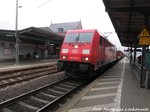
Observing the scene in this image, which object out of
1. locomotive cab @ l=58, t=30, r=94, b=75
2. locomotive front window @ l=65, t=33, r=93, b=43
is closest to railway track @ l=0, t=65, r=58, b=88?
locomotive cab @ l=58, t=30, r=94, b=75

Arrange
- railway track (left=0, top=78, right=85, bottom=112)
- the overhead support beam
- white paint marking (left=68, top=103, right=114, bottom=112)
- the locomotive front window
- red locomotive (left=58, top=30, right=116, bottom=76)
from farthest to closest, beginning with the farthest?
the locomotive front window < red locomotive (left=58, top=30, right=116, bottom=76) < the overhead support beam < railway track (left=0, top=78, right=85, bottom=112) < white paint marking (left=68, top=103, right=114, bottom=112)

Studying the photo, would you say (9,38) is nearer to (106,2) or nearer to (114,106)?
(106,2)

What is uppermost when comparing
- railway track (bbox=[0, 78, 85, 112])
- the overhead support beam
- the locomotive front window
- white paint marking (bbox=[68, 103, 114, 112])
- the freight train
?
the overhead support beam

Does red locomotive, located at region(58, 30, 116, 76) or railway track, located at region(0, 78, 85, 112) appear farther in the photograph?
red locomotive, located at region(58, 30, 116, 76)

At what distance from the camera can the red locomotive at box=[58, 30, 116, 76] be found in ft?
42.5

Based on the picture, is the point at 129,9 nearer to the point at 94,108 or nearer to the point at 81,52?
the point at 81,52

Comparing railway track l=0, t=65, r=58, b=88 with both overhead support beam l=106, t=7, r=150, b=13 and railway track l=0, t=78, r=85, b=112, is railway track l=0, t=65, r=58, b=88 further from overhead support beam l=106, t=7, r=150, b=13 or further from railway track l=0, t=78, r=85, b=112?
overhead support beam l=106, t=7, r=150, b=13

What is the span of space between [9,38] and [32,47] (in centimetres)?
904

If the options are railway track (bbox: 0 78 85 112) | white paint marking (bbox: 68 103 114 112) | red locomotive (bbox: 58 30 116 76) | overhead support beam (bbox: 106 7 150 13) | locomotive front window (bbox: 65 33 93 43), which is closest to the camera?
white paint marking (bbox: 68 103 114 112)

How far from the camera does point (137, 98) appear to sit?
815 centimetres

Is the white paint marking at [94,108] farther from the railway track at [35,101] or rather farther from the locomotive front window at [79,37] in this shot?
the locomotive front window at [79,37]

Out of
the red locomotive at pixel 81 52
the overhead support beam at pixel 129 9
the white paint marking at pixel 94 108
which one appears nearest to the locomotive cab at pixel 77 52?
the red locomotive at pixel 81 52

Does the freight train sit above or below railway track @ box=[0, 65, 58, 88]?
above

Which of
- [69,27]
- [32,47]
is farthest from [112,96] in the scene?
[69,27]
